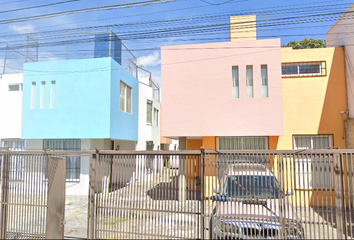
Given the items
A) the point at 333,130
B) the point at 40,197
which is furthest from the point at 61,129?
the point at 333,130

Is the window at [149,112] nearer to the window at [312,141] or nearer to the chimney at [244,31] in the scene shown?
the chimney at [244,31]

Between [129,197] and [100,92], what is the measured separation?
738 centimetres

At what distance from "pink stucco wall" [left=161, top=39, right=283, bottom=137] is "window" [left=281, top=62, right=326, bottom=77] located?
1105 millimetres

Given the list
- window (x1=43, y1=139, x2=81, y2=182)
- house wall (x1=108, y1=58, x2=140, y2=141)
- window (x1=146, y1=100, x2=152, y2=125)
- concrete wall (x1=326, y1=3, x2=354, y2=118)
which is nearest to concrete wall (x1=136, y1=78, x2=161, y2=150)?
window (x1=146, y1=100, x2=152, y2=125)

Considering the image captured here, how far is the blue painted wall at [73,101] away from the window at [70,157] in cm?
79

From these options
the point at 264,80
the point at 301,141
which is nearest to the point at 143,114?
the point at 264,80

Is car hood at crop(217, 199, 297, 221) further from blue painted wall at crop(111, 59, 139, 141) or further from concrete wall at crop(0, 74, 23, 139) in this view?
concrete wall at crop(0, 74, 23, 139)

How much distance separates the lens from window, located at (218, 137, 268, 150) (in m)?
10.0

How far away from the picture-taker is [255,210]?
4781 mm

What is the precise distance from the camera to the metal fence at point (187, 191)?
4496 mm

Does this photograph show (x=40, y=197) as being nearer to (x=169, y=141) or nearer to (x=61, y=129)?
(x=61, y=129)

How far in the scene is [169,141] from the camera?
1004 inches

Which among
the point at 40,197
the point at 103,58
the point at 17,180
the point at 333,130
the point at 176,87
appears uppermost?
the point at 103,58

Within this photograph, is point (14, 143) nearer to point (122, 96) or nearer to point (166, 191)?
point (122, 96)
